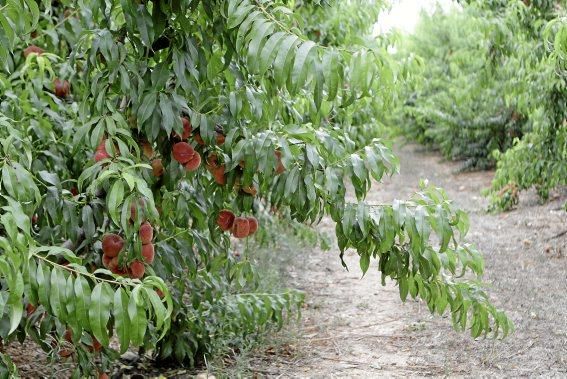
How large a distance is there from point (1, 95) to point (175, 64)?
3.67ft

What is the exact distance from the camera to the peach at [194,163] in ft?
8.92

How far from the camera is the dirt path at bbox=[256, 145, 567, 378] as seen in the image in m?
4.11

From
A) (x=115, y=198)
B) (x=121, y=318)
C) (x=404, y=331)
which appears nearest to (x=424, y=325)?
(x=404, y=331)

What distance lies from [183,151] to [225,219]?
48cm

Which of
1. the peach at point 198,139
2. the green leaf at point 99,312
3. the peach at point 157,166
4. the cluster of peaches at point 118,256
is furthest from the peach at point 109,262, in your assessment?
the green leaf at point 99,312

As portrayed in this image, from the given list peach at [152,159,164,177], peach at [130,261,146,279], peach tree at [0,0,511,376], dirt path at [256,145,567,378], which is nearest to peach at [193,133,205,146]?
peach tree at [0,0,511,376]

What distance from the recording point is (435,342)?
14.7 ft

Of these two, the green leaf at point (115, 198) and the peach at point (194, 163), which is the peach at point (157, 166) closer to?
the peach at point (194, 163)

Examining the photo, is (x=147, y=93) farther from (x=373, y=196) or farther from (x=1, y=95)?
(x=373, y=196)

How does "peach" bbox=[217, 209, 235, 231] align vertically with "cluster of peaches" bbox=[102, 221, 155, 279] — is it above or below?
above

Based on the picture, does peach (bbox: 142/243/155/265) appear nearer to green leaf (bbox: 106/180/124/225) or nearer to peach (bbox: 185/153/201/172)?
peach (bbox: 185/153/201/172)

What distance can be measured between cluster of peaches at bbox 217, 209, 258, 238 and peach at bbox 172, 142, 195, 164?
43 centimetres

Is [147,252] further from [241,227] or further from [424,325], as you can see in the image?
[424,325]

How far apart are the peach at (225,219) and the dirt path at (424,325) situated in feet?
4.41
